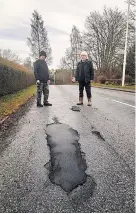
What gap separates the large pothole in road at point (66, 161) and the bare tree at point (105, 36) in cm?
3907

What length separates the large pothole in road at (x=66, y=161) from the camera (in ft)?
9.84

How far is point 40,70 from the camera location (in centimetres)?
977

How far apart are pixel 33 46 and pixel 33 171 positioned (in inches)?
2102

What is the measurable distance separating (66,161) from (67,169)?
0.29 meters

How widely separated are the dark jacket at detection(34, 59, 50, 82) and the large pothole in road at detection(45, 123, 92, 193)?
4654 millimetres

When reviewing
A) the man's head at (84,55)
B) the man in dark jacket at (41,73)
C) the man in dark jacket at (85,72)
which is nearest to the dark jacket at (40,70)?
the man in dark jacket at (41,73)

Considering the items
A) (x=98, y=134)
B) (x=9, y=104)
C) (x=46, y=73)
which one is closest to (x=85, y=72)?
(x=46, y=73)

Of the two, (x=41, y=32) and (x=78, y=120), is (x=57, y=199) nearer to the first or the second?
(x=78, y=120)

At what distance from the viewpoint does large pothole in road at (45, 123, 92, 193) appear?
300cm

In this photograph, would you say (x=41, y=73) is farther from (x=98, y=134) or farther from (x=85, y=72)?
(x=98, y=134)

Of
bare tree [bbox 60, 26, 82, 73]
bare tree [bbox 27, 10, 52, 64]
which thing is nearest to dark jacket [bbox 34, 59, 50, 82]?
bare tree [bbox 27, 10, 52, 64]

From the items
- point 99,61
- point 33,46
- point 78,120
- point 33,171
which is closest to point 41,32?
point 33,46

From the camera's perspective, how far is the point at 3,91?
12.6 m

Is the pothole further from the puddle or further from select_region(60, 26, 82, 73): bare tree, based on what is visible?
select_region(60, 26, 82, 73): bare tree
